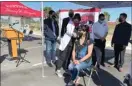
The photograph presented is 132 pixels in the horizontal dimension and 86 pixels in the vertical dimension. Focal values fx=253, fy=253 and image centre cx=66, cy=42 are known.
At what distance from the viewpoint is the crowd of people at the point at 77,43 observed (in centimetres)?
604

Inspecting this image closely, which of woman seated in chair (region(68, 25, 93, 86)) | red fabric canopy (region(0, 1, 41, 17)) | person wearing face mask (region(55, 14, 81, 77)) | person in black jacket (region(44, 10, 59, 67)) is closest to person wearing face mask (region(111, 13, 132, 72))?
person wearing face mask (region(55, 14, 81, 77))

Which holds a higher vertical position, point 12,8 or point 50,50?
point 12,8

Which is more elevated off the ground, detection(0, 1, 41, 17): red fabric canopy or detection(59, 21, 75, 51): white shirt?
detection(0, 1, 41, 17): red fabric canopy

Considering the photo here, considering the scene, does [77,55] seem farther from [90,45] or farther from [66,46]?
[66,46]

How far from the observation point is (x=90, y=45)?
6.04 meters

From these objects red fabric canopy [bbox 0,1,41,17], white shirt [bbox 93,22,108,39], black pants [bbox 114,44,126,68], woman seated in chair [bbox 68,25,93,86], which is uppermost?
red fabric canopy [bbox 0,1,41,17]

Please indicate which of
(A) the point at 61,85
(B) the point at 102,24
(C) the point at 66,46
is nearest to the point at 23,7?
(B) the point at 102,24

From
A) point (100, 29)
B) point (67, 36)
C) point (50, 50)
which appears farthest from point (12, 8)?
point (67, 36)

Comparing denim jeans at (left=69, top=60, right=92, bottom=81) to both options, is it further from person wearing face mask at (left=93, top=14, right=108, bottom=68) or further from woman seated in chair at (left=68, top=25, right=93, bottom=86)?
person wearing face mask at (left=93, top=14, right=108, bottom=68)

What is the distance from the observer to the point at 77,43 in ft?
20.1

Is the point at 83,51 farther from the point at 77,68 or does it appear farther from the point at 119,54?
the point at 119,54

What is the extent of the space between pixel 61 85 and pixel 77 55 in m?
0.89

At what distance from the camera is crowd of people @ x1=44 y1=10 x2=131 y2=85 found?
238 inches

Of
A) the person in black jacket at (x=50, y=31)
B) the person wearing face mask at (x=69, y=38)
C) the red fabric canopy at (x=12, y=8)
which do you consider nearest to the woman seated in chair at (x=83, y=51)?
the person wearing face mask at (x=69, y=38)
